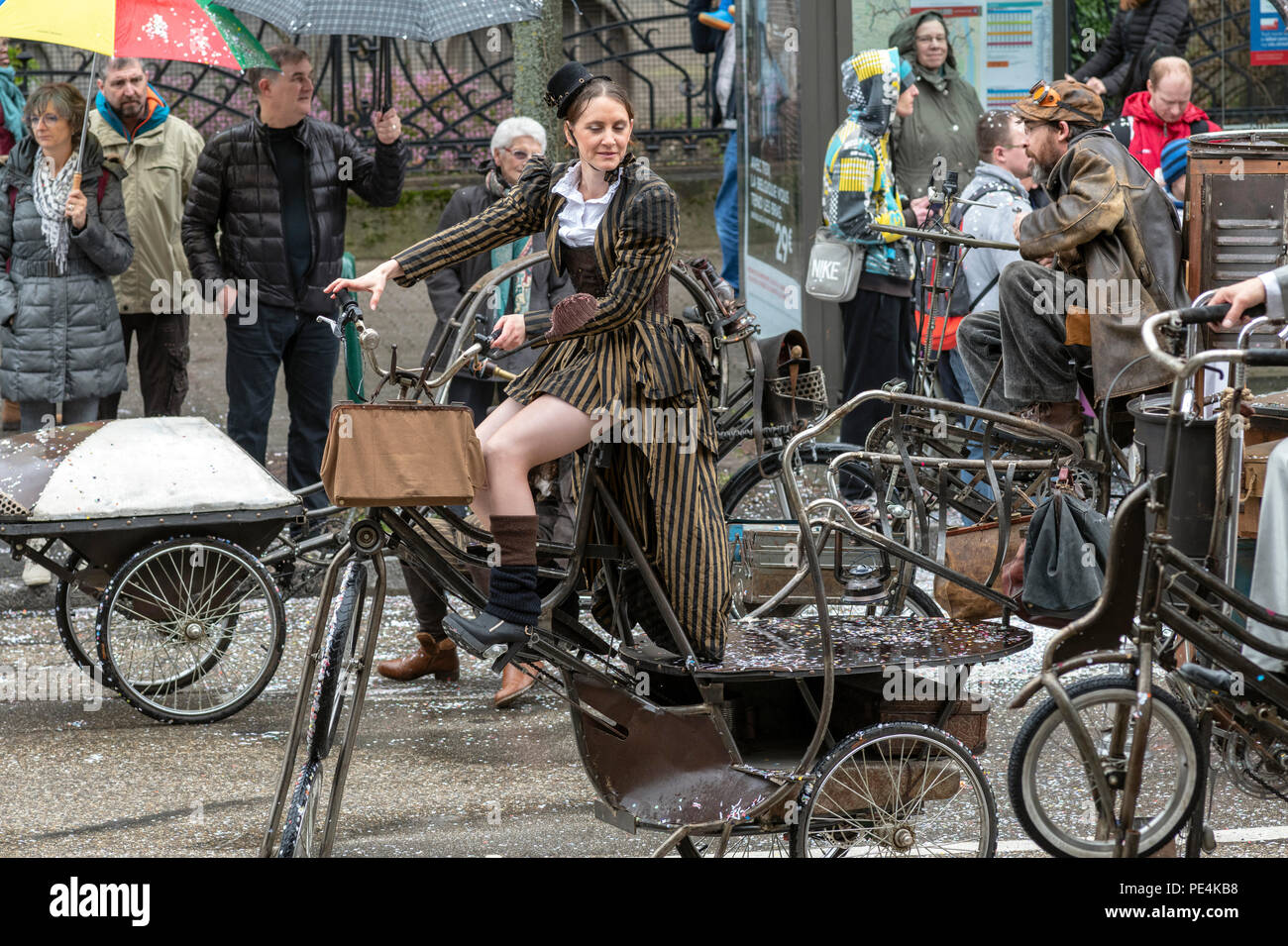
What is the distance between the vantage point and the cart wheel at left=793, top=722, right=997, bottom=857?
4406 millimetres

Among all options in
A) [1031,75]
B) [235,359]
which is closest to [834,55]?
[1031,75]

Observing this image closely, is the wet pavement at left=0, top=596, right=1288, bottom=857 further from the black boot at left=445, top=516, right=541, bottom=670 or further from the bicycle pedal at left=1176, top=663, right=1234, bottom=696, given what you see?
the black boot at left=445, top=516, right=541, bottom=670

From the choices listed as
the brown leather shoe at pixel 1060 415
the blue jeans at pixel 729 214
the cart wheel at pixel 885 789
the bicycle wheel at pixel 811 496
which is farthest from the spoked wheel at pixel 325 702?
the blue jeans at pixel 729 214

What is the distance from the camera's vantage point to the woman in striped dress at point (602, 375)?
14.3ft

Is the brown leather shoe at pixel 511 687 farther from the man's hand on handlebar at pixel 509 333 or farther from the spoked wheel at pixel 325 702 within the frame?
the man's hand on handlebar at pixel 509 333

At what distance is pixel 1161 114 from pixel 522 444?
6.10 metres

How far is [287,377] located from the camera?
26.7 feet

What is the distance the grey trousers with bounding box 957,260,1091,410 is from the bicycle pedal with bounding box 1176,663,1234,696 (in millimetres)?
2207

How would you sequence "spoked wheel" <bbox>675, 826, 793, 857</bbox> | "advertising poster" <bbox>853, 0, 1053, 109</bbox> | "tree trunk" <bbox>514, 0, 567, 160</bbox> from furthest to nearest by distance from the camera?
Answer: "advertising poster" <bbox>853, 0, 1053, 109</bbox> < "tree trunk" <bbox>514, 0, 567, 160</bbox> < "spoked wheel" <bbox>675, 826, 793, 857</bbox>

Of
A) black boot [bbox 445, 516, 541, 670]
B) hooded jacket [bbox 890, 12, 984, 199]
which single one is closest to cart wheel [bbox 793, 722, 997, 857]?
black boot [bbox 445, 516, 541, 670]

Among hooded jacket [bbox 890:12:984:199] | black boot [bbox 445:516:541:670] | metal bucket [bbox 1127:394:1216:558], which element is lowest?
black boot [bbox 445:516:541:670]
